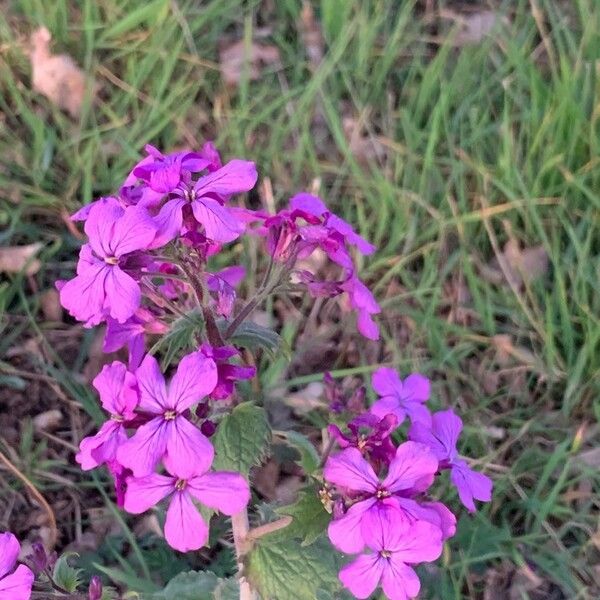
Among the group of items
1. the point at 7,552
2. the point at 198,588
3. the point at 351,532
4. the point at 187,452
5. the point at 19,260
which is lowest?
the point at 198,588

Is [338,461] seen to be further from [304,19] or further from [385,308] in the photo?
[304,19]

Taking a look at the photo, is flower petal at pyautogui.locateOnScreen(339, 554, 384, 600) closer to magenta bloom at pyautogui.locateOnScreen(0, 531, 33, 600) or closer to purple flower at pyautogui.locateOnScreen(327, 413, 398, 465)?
purple flower at pyautogui.locateOnScreen(327, 413, 398, 465)

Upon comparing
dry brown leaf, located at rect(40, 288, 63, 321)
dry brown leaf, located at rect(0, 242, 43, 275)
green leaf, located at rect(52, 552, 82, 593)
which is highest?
green leaf, located at rect(52, 552, 82, 593)

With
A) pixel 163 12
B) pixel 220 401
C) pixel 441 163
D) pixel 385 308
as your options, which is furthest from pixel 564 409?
pixel 163 12

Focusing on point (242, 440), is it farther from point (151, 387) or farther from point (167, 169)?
point (167, 169)

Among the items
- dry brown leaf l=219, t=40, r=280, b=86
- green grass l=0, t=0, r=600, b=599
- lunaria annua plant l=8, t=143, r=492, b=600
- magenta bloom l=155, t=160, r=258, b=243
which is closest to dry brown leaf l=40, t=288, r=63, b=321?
green grass l=0, t=0, r=600, b=599

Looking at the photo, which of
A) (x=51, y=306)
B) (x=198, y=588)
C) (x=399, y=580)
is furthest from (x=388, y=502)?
(x=51, y=306)
